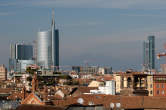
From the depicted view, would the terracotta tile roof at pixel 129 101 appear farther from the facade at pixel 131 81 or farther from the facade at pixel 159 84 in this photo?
the facade at pixel 131 81

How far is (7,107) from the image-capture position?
46219mm

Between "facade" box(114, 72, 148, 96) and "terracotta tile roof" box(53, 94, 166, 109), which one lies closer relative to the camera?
"terracotta tile roof" box(53, 94, 166, 109)

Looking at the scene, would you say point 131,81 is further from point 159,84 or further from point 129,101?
point 129,101

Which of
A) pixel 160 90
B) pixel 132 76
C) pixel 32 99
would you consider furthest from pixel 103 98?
pixel 132 76

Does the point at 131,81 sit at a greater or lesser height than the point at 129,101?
lesser

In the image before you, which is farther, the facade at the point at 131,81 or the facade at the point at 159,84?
the facade at the point at 131,81

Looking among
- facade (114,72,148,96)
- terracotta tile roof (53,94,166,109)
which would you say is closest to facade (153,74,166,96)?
facade (114,72,148,96)

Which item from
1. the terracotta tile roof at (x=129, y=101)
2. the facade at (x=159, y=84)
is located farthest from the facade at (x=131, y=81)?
the terracotta tile roof at (x=129, y=101)

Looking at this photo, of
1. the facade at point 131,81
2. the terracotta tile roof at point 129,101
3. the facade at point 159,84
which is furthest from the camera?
the facade at point 131,81

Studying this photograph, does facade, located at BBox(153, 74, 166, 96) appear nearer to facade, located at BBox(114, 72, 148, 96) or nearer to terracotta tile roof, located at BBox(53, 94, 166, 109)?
facade, located at BBox(114, 72, 148, 96)

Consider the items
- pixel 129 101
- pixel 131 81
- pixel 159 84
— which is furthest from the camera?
pixel 131 81

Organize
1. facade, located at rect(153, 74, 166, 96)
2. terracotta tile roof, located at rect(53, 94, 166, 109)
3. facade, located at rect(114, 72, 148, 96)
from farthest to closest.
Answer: facade, located at rect(114, 72, 148, 96)
facade, located at rect(153, 74, 166, 96)
terracotta tile roof, located at rect(53, 94, 166, 109)

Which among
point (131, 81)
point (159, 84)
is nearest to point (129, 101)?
point (159, 84)

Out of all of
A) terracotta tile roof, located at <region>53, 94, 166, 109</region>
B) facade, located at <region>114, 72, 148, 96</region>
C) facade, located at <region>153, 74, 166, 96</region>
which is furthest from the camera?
facade, located at <region>114, 72, 148, 96</region>
